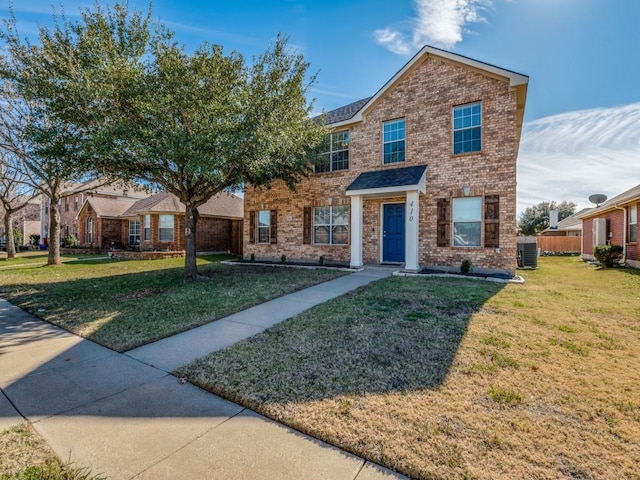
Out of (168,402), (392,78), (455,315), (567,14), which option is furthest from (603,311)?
(392,78)

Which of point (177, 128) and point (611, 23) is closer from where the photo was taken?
point (177, 128)

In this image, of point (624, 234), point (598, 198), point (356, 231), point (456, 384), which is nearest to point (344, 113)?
point (356, 231)

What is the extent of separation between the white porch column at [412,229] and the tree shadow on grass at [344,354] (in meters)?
4.05

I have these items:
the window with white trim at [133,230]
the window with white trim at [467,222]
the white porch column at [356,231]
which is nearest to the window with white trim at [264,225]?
the white porch column at [356,231]

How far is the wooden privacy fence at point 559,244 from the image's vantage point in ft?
83.5

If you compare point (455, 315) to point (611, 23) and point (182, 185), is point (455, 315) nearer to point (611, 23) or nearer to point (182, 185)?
point (182, 185)

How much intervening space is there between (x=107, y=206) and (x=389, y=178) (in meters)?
27.5

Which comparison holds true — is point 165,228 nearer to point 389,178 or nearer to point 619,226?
point 389,178

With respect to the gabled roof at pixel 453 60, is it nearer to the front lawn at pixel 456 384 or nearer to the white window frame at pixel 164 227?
the front lawn at pixel 456 384

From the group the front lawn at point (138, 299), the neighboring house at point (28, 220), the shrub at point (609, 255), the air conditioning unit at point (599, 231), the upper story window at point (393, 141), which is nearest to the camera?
the front lawn at point (138, 299)

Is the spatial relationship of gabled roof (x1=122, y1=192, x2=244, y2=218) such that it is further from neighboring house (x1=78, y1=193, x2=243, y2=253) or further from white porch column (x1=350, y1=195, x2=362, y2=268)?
white porch column (x1=350, y1=195, x2=362, y2=268)

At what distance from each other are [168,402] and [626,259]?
19716 millimetres

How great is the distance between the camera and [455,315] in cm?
571

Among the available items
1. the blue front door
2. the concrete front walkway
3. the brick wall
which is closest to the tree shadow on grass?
the concrete front walkway
